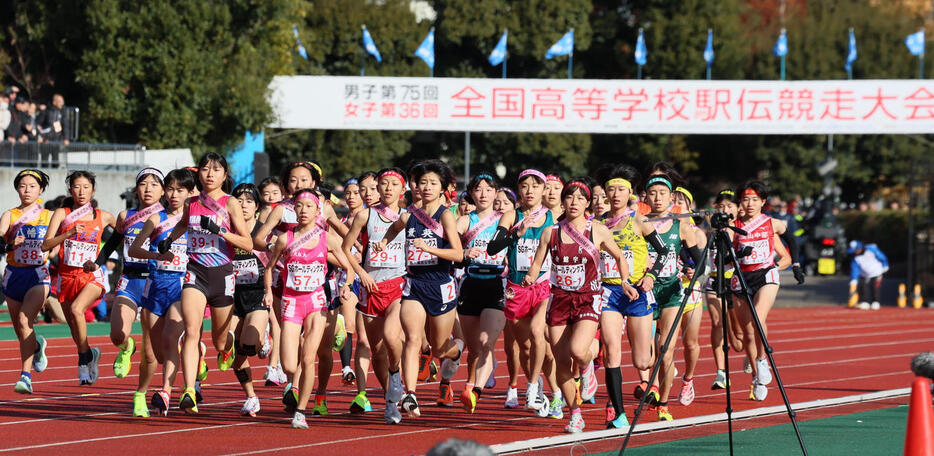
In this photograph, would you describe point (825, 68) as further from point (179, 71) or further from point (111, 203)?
point (111, 203)

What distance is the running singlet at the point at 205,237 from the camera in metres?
10.9

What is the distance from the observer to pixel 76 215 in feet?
42.0

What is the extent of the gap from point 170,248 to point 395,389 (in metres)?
2.12

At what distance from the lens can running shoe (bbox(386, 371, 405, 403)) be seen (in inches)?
425

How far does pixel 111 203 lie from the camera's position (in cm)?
2636

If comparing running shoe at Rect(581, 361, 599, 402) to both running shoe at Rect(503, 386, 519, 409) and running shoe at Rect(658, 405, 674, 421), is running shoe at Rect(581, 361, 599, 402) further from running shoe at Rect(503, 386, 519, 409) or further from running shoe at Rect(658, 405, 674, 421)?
running shoe at Rect(503, 386, 519, 409)

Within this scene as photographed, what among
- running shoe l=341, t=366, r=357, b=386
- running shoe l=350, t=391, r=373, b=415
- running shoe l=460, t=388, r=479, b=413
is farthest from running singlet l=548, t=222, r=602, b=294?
running shoe l=341, t=366, r=357, b=386

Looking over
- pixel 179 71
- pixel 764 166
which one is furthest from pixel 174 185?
pixel 764 166

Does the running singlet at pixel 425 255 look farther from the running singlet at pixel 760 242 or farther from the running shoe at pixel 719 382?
the running shoe at pixel 719 382

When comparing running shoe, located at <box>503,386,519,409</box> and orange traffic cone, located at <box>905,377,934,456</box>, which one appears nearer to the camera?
orange traffic cone, located at <box>905,377,934,456</box>

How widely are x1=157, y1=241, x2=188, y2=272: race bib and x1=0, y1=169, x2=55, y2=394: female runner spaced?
2360mm

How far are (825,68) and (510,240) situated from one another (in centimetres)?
4068

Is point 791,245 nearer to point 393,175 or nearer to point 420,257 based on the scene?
point 420,257

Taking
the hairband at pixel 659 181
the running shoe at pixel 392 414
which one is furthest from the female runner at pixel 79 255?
the hairband at pixel 659 181
